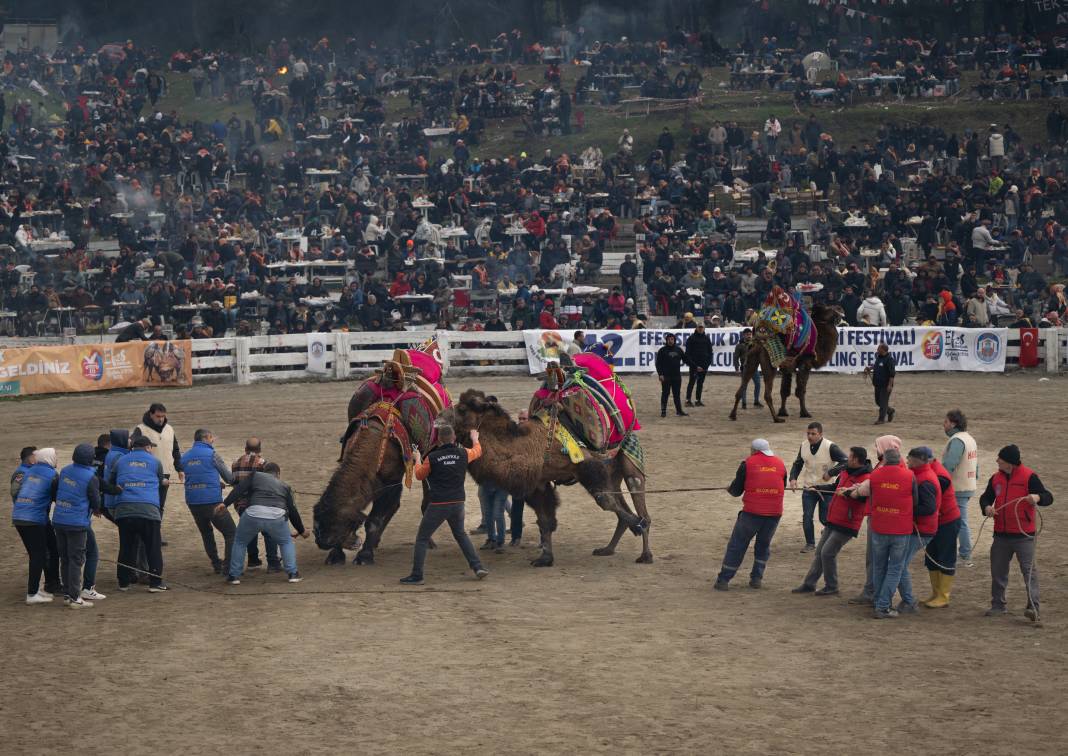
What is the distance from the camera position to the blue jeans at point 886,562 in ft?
41.5

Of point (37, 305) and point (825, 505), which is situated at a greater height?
point (37, 305)

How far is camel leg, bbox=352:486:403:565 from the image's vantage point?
49.6 feet

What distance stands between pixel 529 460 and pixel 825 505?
3.16 meters

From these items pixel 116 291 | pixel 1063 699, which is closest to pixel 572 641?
pixel 1063 699

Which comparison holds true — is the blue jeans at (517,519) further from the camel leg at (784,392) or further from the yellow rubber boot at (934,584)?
the camel leg at (784,392)

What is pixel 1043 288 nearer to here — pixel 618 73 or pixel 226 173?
pixel 618 73

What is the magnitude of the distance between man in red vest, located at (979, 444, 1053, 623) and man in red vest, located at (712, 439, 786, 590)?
1936 millimetres

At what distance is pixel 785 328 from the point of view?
2478 cm

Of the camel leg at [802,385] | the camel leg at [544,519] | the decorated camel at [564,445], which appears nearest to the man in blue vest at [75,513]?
the decorated camel at [564,445]

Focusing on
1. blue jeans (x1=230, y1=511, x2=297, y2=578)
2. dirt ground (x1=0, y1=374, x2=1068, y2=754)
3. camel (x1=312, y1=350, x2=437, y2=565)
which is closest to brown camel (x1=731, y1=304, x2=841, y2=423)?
dirt ground (x1=0, y1=374, x2=1068, y2=754)

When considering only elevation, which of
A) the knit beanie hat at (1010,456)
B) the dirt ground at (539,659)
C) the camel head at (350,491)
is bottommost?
the dirt ground at (539,659)

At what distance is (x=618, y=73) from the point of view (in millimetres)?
50719

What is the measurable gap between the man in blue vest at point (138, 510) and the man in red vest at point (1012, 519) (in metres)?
7.81

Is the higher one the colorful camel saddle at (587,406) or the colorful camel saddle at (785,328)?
the colorful camel saddle at (785,328)
